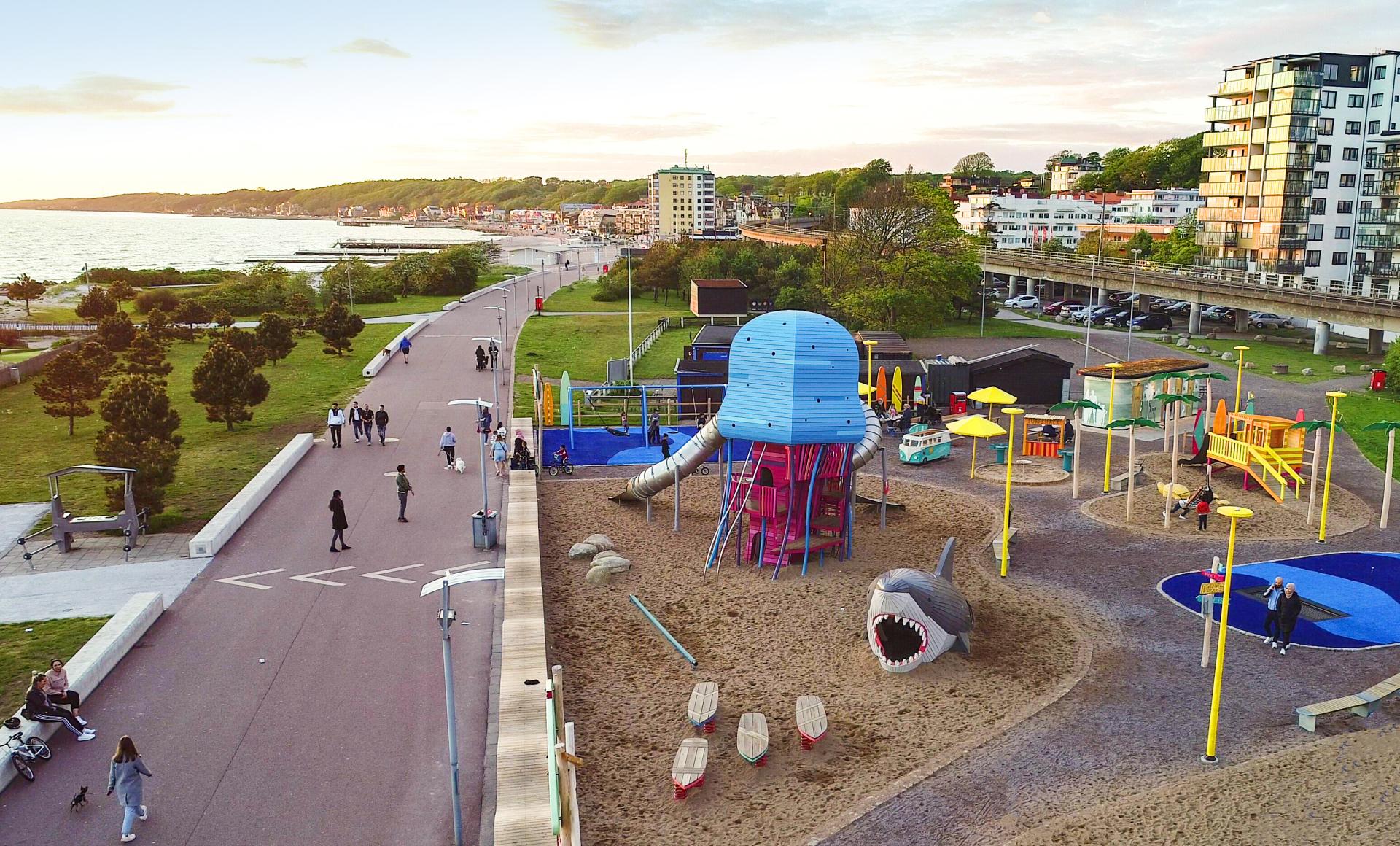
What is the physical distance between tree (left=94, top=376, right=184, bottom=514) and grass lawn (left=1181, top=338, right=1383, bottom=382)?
151 ft

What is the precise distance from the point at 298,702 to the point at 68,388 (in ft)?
90.9

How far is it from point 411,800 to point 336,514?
Answer: 34.3 ft

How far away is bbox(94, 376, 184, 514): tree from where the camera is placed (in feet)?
79.7

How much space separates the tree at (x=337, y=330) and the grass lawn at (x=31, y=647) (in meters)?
35.9

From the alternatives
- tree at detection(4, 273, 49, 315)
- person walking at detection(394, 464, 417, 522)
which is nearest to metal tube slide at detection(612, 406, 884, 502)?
person walking at detection(394, 464, 417, 522)

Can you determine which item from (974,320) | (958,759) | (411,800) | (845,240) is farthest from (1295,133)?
(411,800)

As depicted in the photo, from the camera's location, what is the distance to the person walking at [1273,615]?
56.3 feet

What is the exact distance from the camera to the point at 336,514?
21.8 metres

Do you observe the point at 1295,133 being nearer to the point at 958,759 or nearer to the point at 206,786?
the point at 958,759

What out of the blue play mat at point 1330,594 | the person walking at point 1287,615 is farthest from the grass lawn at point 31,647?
the blue play mat at point 1330,594

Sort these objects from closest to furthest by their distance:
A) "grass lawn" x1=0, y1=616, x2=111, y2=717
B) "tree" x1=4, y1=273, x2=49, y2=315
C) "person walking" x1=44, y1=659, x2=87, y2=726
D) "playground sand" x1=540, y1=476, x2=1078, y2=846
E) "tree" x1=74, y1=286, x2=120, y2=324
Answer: "playground sand" x1=540, y1=476, x2=1078, y2=846 → "person walking" x1=44, y1=659, x2=87, y2=726 → "grass lawn" x1=0, y1=616, x2=111, y2=717 → "tree" x1=74, y1=286, x2=120, y2=324 → "tree" x1=4, y1=273, x2=49, y2=315

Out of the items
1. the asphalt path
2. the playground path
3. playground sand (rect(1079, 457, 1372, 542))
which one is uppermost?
the asphalt path

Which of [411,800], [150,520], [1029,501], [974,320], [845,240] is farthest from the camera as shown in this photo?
[974,320]

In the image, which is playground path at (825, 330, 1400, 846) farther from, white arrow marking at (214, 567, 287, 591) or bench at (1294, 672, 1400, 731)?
white arrow marking at (214, 567, 287, 591)
